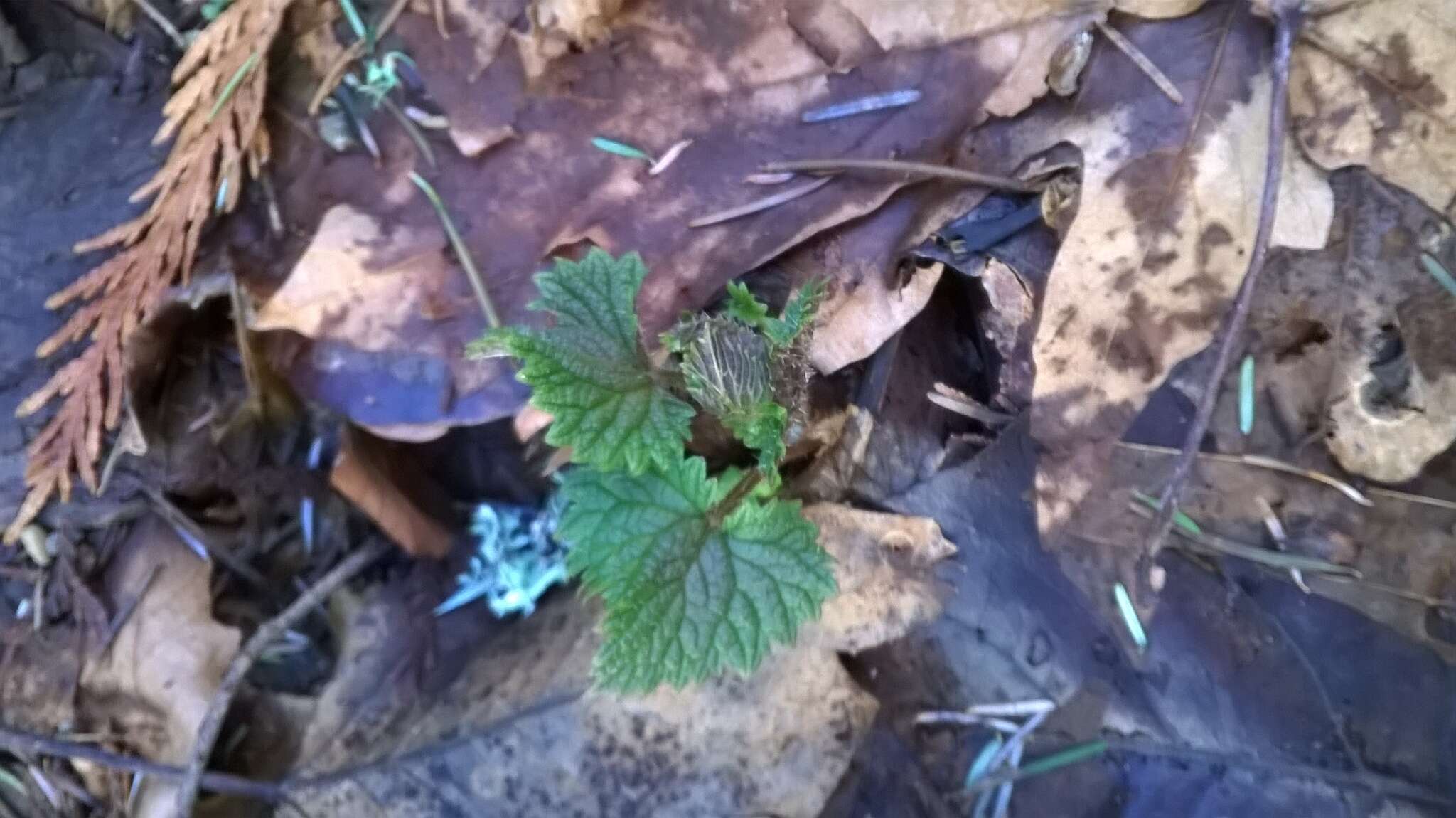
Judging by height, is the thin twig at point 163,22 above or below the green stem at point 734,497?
above

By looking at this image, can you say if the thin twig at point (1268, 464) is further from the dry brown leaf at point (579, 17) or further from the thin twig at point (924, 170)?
the dry brown leaf at point (579, 17)

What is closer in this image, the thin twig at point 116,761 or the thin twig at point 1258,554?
the thin twig at point 1258,554

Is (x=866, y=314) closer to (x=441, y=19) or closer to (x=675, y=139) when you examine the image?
(x=675, y=139)

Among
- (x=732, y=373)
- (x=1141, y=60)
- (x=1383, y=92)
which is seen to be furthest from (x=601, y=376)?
(x=1383, y=92)

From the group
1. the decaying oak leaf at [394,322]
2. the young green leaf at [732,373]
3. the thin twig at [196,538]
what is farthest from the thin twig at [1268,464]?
the thin twig at [196,538]

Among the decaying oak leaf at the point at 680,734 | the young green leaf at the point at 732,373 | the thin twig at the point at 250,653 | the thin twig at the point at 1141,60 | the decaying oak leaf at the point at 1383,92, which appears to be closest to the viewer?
the young green leaf at the point at 732,373

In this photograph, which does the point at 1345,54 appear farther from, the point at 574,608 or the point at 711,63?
the point at 574,608

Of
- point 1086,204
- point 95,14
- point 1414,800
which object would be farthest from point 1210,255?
point 95,14

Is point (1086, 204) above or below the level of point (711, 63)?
below
